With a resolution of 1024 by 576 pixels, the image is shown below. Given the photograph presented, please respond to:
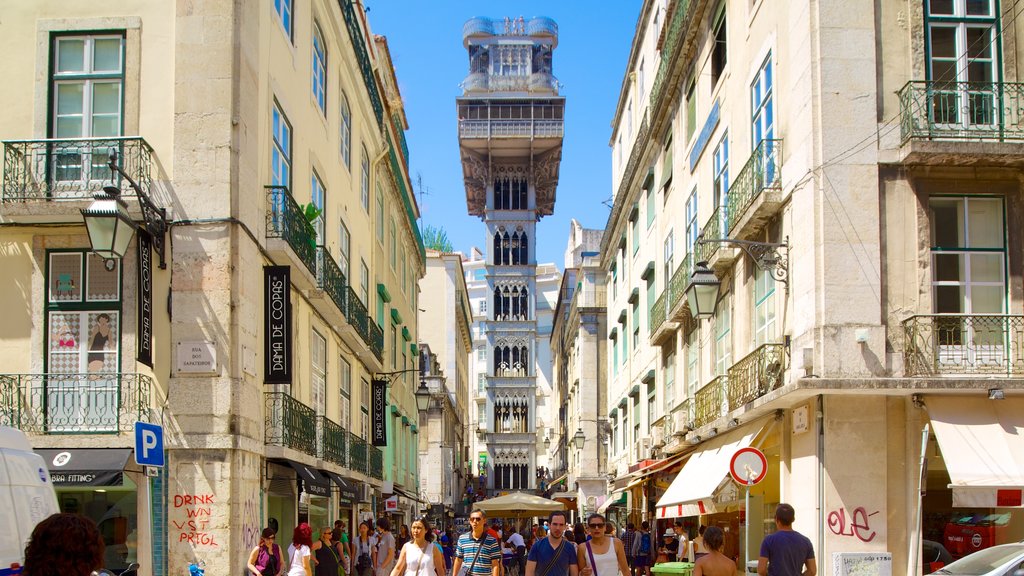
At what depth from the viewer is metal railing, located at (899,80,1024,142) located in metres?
15.8

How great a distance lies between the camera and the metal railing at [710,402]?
21000 millimetres

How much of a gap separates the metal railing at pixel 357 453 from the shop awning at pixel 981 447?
14.0 m

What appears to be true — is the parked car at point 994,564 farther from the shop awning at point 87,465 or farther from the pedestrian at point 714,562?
the shop awning at point 87,465

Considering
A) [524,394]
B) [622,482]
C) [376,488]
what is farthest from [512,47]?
[376,488]

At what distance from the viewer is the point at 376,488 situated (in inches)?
1244

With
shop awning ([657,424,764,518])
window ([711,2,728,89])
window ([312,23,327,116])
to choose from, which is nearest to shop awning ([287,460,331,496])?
shop awning ([657,424,764,518])

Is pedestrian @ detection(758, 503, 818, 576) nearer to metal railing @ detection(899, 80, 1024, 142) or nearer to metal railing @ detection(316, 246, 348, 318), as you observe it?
metal railing @ detection(899, 80, 1024, 142)

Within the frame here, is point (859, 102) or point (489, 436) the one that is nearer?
point (859, 102)

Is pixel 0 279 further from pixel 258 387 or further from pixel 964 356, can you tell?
pixel 964 356

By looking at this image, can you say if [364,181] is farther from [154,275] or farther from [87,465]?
[87,465]

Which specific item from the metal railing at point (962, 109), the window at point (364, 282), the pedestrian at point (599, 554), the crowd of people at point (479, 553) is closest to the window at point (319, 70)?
the window at point (364, 282)

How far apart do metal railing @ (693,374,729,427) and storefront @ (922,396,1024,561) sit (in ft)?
15.9

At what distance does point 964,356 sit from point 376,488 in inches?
754

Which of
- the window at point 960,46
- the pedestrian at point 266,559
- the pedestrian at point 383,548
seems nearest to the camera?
the pedestrian at point 266,559
